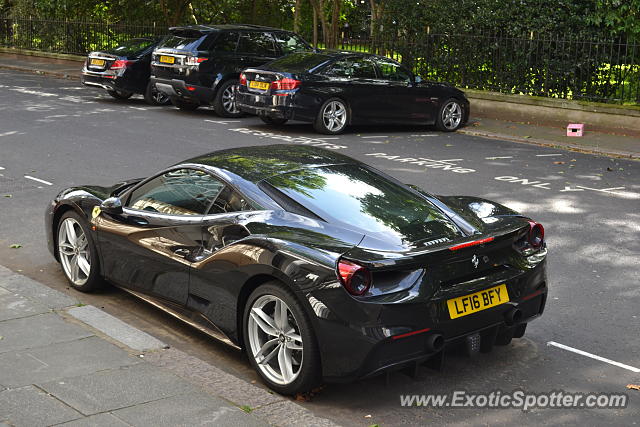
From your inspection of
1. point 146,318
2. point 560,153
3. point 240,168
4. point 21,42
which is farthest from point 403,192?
point 21,42

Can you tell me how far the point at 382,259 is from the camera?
5.06 m

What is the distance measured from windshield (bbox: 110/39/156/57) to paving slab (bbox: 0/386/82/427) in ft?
57.9

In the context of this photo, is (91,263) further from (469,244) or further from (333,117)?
(333,117)

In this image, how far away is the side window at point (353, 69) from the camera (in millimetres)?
17422

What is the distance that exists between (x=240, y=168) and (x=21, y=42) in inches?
1265

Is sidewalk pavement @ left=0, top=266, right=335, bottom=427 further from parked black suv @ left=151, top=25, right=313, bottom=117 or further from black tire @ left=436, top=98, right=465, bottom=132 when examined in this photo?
parked black suv @ left=151, top=25, right=313, bottom=117

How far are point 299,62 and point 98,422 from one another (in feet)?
44.8

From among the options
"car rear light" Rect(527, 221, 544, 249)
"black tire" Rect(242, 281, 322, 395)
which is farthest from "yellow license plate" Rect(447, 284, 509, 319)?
"black tire" Rect(242, 281, 322, 395)

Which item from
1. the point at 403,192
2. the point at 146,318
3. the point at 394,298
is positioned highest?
the point at 403,192

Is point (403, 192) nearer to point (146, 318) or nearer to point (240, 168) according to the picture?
point (240, 168)

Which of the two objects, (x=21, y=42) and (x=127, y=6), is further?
(x=21, y=42)

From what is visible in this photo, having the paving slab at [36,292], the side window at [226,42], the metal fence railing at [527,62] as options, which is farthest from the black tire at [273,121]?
the paving slab at [36,292]

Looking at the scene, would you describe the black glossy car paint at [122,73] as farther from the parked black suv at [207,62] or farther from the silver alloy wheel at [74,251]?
the silver alloy wheel at [74,251]

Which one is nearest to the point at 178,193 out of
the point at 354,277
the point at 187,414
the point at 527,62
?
the point at 354,277
